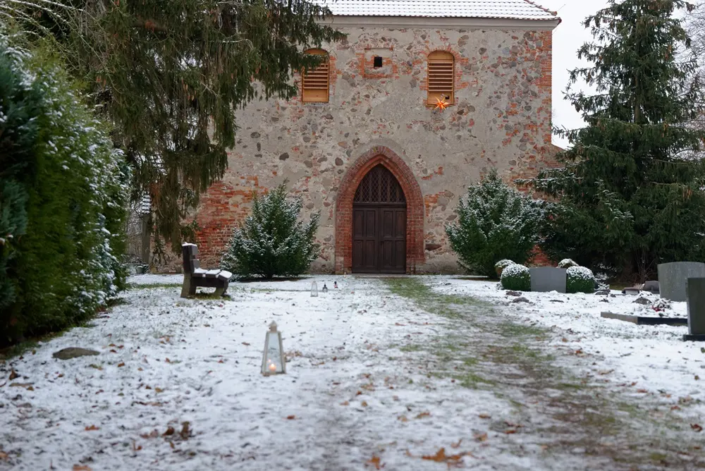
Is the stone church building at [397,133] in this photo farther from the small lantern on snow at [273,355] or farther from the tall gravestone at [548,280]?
the small lantern on snow at [273,355]

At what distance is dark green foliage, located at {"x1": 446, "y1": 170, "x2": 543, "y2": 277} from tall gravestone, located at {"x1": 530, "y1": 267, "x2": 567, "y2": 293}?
3175 mm

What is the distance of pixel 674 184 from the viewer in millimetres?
17078

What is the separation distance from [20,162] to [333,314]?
4.48m

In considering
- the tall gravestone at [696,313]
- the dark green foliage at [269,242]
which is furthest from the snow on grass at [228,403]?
the dark green foliage at [269,242]

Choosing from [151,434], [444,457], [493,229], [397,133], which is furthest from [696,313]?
[397,133]

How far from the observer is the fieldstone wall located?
20.9 metres

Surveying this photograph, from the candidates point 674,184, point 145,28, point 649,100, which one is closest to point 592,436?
point 145,28

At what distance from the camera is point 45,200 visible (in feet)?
21.3

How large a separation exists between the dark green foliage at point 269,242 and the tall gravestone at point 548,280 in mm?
5833

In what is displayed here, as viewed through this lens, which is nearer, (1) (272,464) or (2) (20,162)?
(1) (272,464)

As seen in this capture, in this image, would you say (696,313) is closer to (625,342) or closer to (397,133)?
(625,342)

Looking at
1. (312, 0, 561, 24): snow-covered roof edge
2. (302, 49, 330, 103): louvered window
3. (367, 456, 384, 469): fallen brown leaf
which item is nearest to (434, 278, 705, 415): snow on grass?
(367, 456, 384, 469): fallen brown leaf

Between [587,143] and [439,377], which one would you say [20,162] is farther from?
[587,143]

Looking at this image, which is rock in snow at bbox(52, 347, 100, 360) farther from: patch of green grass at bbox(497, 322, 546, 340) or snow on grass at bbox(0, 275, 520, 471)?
patch of green grass at bbox(497, 322, 546, 340)
